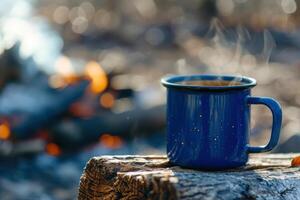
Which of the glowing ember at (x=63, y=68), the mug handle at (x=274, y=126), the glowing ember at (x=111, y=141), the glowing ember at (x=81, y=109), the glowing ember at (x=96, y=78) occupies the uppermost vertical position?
the mug handle at (x=274, y=126)

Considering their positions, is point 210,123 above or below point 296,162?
above

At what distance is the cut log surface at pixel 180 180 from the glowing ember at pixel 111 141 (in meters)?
2.41

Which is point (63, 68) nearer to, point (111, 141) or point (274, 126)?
point (111, 141)

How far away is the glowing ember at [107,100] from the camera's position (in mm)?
5381

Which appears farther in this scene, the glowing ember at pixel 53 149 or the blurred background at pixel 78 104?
the glowing ember at pixel 53 149

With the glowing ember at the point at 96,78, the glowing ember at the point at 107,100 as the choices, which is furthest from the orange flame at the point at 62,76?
the glowing ember at the point at 107,100

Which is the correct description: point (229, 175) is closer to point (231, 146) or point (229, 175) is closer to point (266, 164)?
point (231, 146)

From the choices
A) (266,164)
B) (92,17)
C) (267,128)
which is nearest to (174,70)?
(267,128)

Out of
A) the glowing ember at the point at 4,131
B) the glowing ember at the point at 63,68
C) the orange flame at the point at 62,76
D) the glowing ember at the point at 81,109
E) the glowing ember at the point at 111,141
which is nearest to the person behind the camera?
the glowing ember at the point at 4,131

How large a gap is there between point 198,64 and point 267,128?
3225 millimetres

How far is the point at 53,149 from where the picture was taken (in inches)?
195

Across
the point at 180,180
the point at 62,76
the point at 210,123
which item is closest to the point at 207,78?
the point at 210,123

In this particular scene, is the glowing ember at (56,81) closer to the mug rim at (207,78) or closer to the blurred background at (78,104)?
the blurred background at (78,104)

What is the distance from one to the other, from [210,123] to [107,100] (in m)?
3.31
